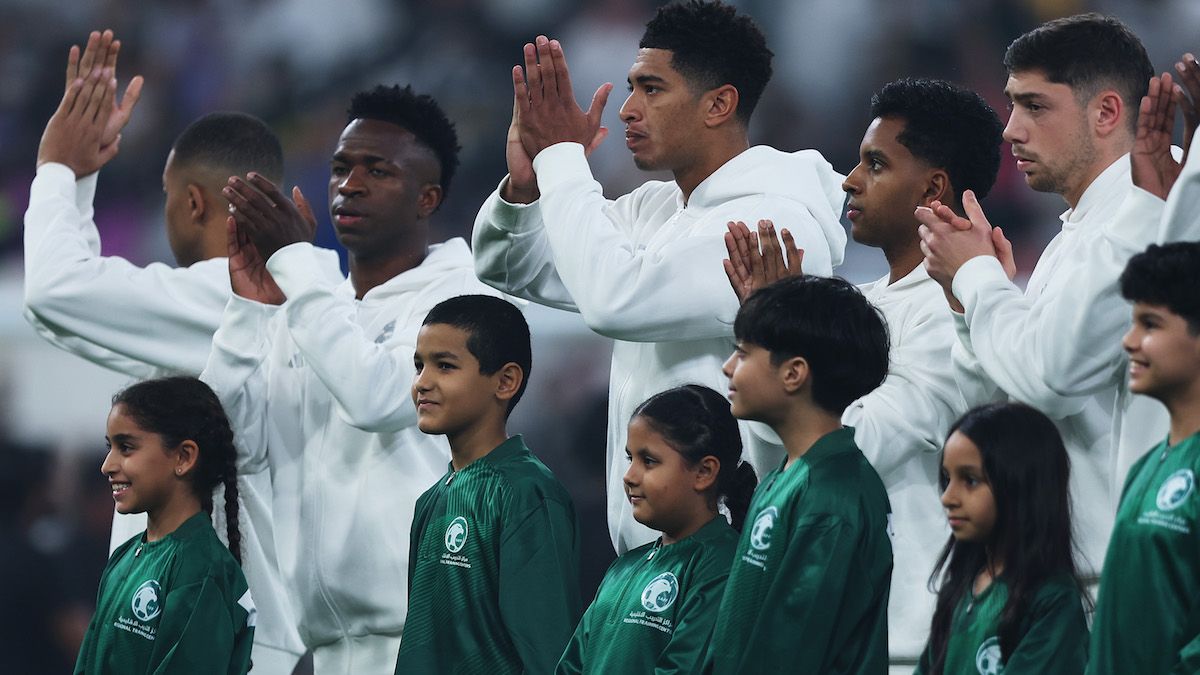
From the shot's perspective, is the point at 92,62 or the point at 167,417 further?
the point at 92,62

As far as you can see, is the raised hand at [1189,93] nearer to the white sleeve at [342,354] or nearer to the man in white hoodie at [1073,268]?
the man in white hoodie at [1073,268]

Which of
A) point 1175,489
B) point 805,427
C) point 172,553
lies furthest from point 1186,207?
point 172,553

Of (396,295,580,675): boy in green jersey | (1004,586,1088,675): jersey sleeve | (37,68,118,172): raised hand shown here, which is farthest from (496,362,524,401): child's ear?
(37,68,118,172): raised hand

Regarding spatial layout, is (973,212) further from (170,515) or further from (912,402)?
(170,515)

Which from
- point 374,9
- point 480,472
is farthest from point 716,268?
point 374,9

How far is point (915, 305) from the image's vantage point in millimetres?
4102

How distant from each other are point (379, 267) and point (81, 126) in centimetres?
102

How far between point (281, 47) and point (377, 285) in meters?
5.07

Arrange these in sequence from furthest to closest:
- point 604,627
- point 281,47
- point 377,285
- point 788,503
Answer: point 281,47, point 377,285, point 604,627, point 788,503

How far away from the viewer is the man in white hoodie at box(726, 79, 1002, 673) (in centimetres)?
381

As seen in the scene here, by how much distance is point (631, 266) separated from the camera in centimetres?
387

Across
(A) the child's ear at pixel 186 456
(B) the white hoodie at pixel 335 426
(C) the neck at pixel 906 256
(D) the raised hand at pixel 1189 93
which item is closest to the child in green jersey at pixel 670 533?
(C) the neck at pixel 906 256

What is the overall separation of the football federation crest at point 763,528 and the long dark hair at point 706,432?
1.62 feet

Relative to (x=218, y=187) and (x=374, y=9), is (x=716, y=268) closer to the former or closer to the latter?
(x=218, y=187)
